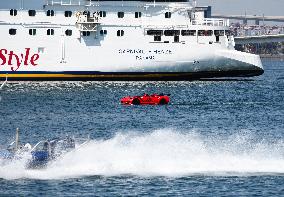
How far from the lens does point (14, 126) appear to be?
59625 millimetres

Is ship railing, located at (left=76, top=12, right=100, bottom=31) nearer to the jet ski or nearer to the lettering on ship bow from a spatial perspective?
the lettering on ship bow

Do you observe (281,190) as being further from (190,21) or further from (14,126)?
(190,21)

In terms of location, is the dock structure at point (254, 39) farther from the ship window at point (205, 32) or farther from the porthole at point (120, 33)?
the porthole at point (120, 33)

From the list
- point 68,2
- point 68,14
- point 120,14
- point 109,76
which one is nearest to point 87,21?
point 68,14

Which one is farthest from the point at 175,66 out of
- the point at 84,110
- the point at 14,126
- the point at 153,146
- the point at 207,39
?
the point at 153,146

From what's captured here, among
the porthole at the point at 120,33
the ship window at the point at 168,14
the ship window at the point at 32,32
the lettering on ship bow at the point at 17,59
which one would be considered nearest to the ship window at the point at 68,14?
the ship window at the point at 32,32

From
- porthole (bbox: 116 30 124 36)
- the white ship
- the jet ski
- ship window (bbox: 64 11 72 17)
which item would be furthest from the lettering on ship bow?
the jet ski

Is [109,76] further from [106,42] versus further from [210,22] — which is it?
[210,22]

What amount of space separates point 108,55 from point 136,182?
60.9 m

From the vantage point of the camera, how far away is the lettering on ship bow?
98.2 m

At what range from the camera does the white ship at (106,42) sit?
9794 cm

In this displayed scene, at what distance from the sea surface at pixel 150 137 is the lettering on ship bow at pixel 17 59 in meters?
1.90

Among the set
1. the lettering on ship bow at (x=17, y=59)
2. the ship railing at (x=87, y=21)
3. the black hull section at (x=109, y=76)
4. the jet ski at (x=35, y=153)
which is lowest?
the jet ski at (x=35, y=153)

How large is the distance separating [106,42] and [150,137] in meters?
48.5
